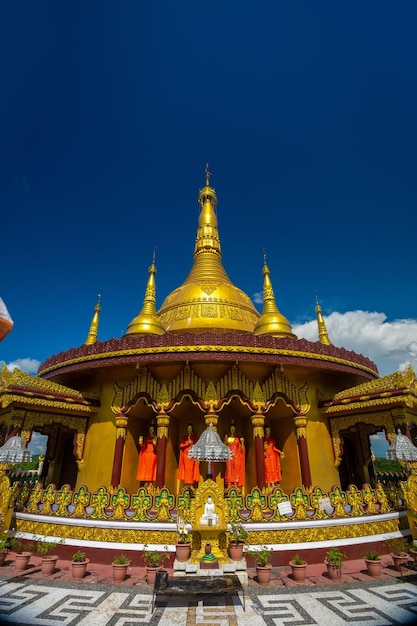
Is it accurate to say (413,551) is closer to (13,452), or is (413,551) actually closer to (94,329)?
(13,452)

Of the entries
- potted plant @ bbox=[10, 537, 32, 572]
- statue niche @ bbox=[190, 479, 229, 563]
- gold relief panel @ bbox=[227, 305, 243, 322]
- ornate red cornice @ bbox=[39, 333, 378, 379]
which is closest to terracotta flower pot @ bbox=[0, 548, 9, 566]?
potted plant @ bbox=[10, 537, 32, 572]

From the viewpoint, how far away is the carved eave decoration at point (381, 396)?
12.2 metres

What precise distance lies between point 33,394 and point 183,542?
7769 millimetres

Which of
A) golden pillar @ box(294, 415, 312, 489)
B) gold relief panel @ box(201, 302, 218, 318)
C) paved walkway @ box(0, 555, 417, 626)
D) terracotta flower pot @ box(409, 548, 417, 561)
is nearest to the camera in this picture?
paved walkway @ box(0, 555, 417, 626)

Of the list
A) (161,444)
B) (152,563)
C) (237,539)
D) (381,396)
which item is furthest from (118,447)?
(381,396)

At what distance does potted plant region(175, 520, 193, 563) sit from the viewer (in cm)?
827

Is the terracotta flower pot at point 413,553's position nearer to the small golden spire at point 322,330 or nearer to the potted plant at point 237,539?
Answer: the potted plant at point 237,539

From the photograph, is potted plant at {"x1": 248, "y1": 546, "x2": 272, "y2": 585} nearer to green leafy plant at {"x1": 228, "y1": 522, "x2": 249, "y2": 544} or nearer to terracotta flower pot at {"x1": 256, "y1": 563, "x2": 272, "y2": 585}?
terracotta flower pot at {"x1": 256, "y1": 563, "x2": 272, "y2": 585}

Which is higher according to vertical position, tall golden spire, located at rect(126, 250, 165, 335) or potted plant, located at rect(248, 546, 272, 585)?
tall golden spire, located at rect(126, 250, 165, 335)

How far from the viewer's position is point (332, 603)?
6.91 metres

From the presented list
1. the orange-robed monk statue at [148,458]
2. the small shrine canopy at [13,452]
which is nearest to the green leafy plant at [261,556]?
the orange-robed monk statue at [148,458]

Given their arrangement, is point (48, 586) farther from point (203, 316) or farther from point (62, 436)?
point (203, 316)

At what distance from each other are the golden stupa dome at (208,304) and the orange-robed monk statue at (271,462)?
20.2 feet

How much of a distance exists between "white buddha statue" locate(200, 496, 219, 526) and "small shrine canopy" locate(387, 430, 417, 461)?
616cm
